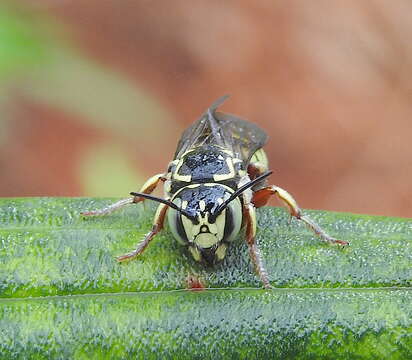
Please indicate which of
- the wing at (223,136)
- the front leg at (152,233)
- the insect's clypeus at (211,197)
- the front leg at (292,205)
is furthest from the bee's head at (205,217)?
the wing at (223,136)

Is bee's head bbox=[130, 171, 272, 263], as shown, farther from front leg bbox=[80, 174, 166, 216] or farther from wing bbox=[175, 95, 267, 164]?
wing bbox=[175, 95, 267, 164]

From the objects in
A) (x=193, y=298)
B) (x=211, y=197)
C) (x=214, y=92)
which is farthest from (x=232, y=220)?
(x=214, y=92)

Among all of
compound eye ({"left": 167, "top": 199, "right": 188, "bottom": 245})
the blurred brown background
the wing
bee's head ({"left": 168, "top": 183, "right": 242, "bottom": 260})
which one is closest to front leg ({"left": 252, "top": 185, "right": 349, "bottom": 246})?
the wing

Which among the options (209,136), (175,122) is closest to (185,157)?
(209,136)

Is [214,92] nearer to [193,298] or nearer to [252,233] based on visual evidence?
[252,233]

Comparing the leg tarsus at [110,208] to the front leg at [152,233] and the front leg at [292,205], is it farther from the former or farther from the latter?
the front leg at [292,205]

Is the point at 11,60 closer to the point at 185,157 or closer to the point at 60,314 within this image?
the point at 185,157
